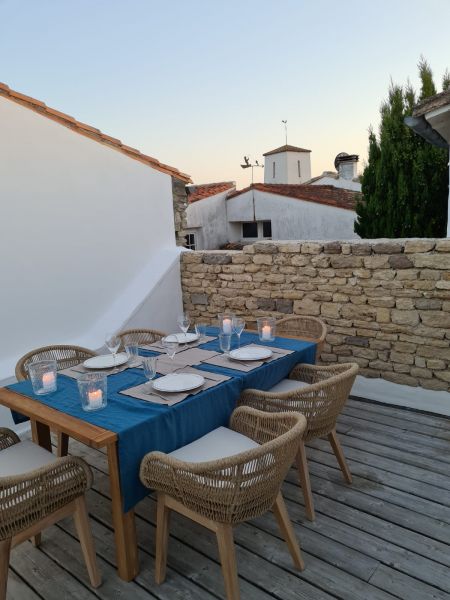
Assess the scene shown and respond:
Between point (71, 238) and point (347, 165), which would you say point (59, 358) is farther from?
point (347, 165)

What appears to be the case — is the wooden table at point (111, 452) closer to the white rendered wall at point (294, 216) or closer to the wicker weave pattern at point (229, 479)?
the wicker weave pattern at point (229, 479)

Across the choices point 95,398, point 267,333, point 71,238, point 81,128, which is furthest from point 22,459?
point 81,128

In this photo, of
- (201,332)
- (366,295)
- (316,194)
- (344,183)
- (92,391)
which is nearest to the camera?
(92,391)

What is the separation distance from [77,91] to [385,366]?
19.6 ft

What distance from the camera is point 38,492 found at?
167 cm

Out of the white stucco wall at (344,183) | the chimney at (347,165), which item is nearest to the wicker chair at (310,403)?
the white stucco wall at (344,183)

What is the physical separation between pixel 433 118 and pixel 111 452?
4.12 metres

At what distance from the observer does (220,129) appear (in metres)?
10.6

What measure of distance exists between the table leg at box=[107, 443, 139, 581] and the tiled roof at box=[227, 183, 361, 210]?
10.5 meters

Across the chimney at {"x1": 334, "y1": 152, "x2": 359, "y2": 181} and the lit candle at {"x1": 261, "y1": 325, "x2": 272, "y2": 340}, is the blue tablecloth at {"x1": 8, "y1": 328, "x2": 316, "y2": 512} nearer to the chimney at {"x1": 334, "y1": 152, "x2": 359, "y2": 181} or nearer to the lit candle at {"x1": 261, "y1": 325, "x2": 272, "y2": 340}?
the lit candle at {"x1": 261, "y1": 325, "x2": 272, "y2": 340}

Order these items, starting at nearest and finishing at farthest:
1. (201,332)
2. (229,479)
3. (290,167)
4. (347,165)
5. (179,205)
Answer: (229,479) < (201,332) < (179,205) < (347,165) < (290,167)

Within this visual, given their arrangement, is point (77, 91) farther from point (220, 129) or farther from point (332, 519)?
point (332, 519)

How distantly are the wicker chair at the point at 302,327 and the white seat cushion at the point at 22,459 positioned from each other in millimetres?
2080

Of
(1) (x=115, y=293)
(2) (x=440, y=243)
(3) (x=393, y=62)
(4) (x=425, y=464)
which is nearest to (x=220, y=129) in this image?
(3) (x=393, y=62)
